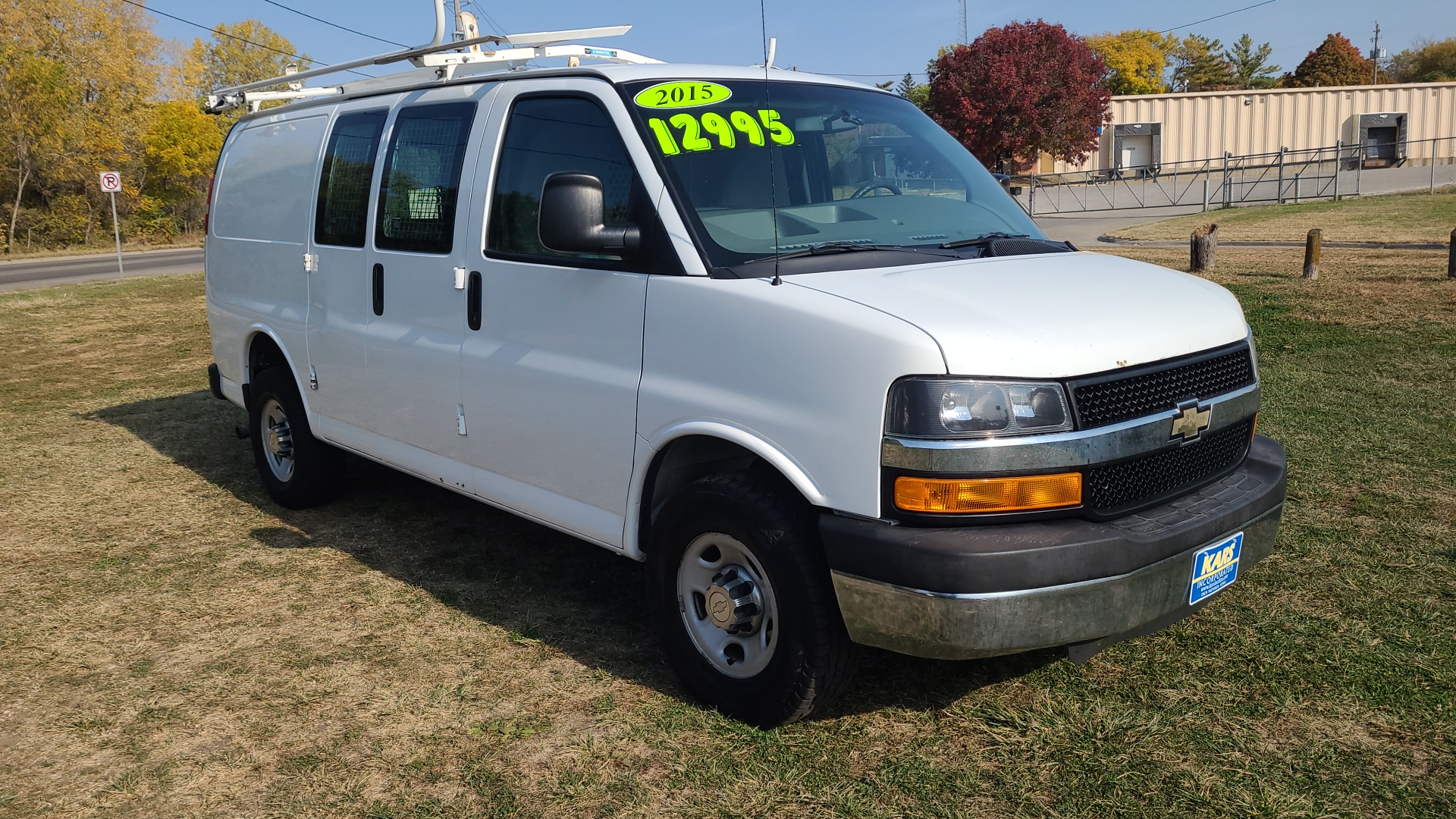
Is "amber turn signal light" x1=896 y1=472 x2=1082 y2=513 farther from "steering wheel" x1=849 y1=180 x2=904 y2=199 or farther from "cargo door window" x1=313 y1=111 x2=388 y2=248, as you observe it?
"cargo door window" x1=313 y1=111 x2=388 y2=248

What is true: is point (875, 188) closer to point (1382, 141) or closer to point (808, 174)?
point (808, 174)

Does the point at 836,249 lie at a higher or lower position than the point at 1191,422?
higher

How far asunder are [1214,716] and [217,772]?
3143 mm

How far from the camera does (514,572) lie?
5055 millimetres

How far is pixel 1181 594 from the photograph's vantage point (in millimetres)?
3184

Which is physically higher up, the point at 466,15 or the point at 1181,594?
the point at 466,15

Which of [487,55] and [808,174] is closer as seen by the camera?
[808,174]

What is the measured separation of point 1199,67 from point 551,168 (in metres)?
100

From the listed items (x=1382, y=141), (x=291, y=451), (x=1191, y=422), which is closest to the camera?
(x=1191, y=422)

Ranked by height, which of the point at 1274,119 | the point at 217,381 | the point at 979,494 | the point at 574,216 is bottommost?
the point at 217,381

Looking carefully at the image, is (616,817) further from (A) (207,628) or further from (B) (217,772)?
(A) (207,628)

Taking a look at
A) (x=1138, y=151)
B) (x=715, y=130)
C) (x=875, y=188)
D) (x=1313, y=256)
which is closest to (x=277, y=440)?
(x=715, y=130)

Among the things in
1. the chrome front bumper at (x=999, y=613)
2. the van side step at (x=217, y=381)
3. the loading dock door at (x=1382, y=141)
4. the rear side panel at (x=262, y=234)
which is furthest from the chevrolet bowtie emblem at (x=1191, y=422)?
the loading dock door at (x=1382, y=141)

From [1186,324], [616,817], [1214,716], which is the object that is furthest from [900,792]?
[1186,324]
